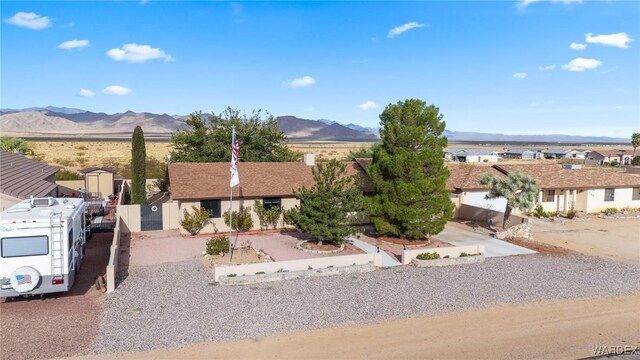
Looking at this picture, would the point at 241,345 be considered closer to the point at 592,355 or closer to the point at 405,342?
the point at 405,342

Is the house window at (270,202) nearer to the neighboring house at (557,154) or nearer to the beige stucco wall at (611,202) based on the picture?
the beige stucco wall at (611,202)

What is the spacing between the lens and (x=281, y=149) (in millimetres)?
40969

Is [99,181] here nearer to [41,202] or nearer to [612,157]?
[41,202]

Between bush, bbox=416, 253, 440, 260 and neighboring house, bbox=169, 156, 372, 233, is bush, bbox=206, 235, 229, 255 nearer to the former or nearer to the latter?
neighboring house, bbox=169, 156, 372, 233

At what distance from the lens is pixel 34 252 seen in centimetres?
1599

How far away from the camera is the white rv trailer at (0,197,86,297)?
616 inches

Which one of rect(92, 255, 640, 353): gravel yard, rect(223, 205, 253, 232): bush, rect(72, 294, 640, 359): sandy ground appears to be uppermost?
rect(223, 205, 253, 232): bush

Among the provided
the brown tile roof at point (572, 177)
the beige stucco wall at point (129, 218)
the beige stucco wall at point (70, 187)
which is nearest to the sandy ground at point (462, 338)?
the beige stucco wall at point (129, 218)

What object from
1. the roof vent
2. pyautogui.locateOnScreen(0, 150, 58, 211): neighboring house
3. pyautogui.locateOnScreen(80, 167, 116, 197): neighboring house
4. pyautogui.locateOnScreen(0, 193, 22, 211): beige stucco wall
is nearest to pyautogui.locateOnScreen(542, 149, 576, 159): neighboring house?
pyautogui.locateOnScreen(80, 167, 116, 197): neighboring house

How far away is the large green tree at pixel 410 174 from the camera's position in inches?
1029

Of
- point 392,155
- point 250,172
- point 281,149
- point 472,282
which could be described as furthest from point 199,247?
point 281,149

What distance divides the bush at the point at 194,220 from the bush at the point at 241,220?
4.88 ft

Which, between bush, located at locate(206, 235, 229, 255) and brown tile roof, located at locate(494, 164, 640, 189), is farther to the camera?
brown tile roof, located at locate(494, 164, 640, 189)

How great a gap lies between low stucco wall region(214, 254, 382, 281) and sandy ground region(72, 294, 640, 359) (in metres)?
5.38
